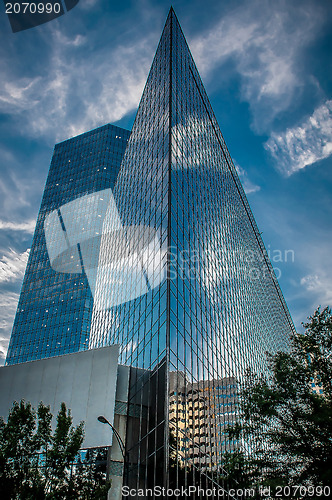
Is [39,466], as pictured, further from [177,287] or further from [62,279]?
[62,279]

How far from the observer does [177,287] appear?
92.6 feet

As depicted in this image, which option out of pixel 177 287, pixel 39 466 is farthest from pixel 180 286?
pixel 39 466

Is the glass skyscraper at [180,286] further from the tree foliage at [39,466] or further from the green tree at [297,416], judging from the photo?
the tree foliage at [39,466]

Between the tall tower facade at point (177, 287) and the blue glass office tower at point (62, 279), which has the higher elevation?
the blue glass office tower at point (62, 279)

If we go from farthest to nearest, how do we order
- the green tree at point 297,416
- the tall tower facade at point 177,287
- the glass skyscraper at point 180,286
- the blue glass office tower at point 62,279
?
the blue glass office tower at point 62,279
the glass skyscraper at point 180,286
the tall tower facade at point 177,287
the green tree at point 297,416

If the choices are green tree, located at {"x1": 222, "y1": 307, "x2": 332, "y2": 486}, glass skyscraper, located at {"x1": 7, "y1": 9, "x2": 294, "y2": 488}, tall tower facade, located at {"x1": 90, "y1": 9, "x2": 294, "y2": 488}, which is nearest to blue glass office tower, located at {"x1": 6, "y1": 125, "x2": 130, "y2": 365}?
glass skyscraper, located at {"x1": 7, "y1": 9, "x2": 294, "y2": 488}

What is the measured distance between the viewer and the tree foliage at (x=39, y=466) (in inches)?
600

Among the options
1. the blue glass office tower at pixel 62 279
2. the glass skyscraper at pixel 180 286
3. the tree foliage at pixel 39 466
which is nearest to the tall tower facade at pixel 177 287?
the glass skyscraper at pixel 180 286

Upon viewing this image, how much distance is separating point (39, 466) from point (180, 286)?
16.1 metres

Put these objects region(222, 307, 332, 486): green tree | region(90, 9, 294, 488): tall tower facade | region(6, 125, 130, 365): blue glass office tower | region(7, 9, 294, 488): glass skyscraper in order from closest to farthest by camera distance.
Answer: region(222, 307, 332, 486): green tree → region(90, 9, 294, 488): tall tower facade → region(7, 9, 294, 488): glass skyscraper → region(6, 125, 130, 365): blue glass office tower

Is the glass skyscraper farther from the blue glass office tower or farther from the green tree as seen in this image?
the blue glass office tower

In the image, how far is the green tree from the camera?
19406 millimetres

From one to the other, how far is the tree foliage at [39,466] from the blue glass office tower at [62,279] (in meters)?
81.0

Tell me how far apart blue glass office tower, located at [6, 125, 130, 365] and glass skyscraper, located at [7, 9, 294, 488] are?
41.5 m
